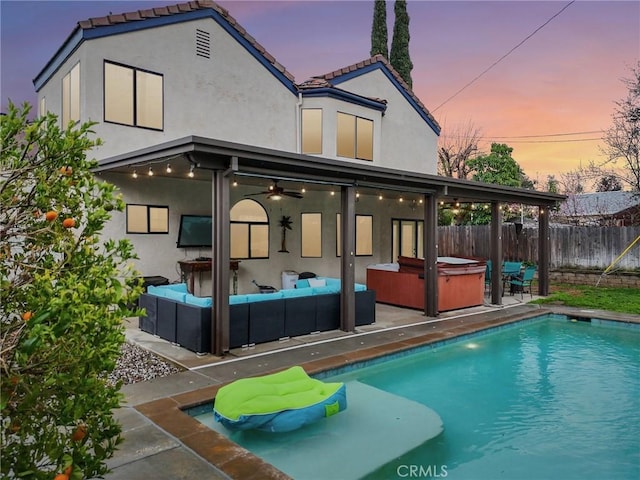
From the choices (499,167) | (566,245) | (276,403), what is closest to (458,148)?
(499,167)

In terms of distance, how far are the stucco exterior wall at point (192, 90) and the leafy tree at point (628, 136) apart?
46.7ft

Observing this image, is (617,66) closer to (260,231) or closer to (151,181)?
(260,231)

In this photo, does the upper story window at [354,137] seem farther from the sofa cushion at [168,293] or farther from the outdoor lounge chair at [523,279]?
the sofa cushion at [168,293]

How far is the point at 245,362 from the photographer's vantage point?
6062 mm

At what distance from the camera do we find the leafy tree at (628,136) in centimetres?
1734

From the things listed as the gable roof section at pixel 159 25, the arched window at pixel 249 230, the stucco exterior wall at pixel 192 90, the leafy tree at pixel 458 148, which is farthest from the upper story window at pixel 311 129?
the leafy tree at pixel 458 148

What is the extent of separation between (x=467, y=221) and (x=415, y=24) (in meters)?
11.3

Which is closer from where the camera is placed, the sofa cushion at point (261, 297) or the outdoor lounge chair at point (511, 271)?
the sofa cushion at point (261, 297)

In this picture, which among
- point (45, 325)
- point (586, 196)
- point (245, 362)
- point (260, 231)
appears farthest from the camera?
point (586, 196)

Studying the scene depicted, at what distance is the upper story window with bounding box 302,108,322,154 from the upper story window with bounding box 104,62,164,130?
13.5ft

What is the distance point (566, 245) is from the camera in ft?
52.0

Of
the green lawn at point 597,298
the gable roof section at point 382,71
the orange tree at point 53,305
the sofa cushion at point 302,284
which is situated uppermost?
the gable roof section at point 382,71

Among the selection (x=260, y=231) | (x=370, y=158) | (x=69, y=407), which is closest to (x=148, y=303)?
(x=260, y=231)

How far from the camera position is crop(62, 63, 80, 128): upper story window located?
920cm
